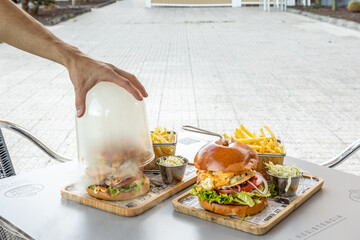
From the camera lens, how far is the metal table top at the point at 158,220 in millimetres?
1631

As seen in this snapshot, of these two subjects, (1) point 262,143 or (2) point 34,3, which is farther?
(2) point 34,3

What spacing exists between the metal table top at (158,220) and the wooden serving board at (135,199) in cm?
2

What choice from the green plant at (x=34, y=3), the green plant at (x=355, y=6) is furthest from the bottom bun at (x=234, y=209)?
the green plant at (x=355, y=6)

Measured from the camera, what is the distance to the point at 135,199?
1.86 meters

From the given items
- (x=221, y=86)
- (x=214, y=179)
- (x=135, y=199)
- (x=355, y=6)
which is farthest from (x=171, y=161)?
(x=355, y=6)

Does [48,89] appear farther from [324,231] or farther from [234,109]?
[324,231]

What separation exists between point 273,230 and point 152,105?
17.5 feet

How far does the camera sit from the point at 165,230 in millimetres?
1669

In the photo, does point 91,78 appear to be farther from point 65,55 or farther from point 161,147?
point 161,147

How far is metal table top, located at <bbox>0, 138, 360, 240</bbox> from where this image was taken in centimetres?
163

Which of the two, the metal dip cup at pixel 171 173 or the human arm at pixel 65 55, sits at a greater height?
the human arm at pixel 65 55

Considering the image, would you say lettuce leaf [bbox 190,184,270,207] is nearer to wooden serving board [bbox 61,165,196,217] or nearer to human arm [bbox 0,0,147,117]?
wooden serving board [bbox 61,165,196,217]

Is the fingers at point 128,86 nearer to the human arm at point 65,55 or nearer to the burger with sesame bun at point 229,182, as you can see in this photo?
the human arm at point 65,55

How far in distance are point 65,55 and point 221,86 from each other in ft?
21.1
